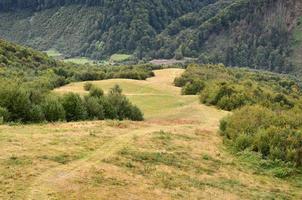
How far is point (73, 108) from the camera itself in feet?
202

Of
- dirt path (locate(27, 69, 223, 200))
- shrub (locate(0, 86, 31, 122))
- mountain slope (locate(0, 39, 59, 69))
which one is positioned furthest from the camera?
mountain slope (locate(0, 39, 59, 69))

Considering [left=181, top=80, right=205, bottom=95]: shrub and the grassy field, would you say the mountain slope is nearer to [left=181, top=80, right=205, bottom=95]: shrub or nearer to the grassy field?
[left=181, top=80, right=205, bottom=95]: shrub

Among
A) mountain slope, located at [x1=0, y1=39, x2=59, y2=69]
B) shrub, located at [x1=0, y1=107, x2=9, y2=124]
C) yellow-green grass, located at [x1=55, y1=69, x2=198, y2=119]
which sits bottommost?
yellow-green grass, located at [x1=55, y1=69, x2=198, y2=119]

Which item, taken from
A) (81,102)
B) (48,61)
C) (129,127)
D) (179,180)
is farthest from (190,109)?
(48,61)

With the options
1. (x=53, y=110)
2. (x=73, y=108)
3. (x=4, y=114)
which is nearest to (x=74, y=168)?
(x=4, y=114)

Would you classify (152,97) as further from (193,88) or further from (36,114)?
(36,114)

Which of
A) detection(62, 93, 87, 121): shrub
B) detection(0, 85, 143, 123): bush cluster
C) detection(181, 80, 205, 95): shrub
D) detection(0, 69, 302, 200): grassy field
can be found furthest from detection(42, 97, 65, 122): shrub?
detection(181, 80, 205, 95): shrub

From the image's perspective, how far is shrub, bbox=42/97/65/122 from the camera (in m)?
57.4

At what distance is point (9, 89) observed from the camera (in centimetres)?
5525

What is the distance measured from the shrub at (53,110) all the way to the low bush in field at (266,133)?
1686cm

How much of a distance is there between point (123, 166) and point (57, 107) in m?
20.9

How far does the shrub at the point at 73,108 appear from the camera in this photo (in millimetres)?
61281

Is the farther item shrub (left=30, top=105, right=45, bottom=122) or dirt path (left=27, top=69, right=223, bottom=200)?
shrub (left=30, top=105, right=45, bottom=122)

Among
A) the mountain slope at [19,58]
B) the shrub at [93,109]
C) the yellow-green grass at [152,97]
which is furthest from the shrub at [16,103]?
the mountain slope at [19,58]
